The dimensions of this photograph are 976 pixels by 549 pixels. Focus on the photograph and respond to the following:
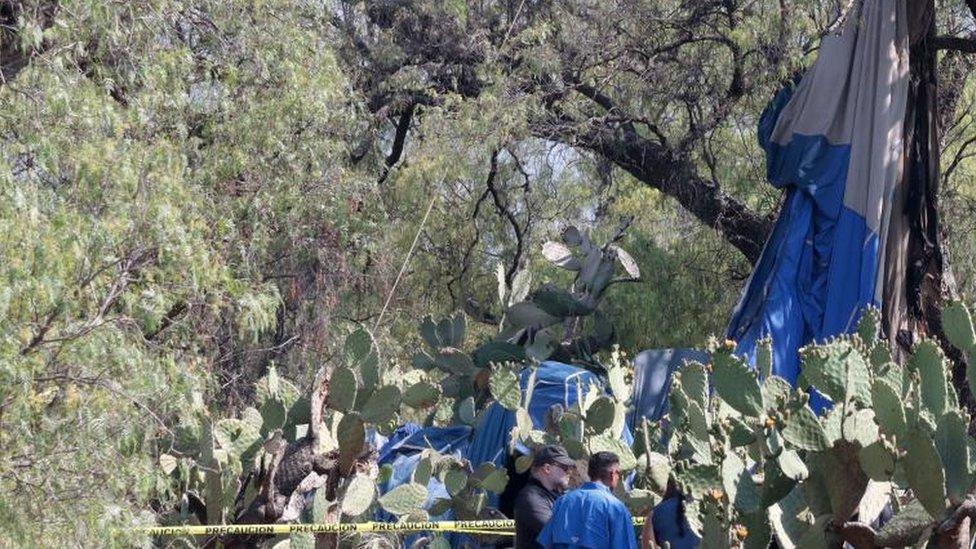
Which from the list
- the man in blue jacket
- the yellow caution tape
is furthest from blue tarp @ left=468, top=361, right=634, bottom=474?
the man in blue jacket

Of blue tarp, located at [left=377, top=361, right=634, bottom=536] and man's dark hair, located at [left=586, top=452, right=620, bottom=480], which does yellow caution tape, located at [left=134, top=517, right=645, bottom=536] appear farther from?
man's dark hair, located at [left=586, top=452, right=620, bottom=480]

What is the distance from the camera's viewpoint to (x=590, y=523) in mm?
6832

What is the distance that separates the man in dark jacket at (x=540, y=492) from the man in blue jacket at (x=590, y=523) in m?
0.56

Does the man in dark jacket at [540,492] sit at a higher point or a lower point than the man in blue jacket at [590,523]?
lower

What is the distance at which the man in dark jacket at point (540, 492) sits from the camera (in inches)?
299

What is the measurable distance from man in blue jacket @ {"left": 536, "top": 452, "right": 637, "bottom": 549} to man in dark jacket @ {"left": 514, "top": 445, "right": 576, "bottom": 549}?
21.9 inches

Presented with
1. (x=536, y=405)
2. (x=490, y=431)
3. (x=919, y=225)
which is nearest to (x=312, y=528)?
(x=490, y=431)

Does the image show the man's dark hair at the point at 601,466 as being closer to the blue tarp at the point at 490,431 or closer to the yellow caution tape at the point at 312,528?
the yellow caution tape at the point at 312,528

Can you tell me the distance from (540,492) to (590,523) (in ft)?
2.96

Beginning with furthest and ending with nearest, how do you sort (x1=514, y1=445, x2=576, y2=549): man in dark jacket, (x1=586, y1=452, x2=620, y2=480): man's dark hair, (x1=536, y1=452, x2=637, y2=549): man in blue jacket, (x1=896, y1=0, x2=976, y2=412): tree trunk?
(x1=896, y1=0, x2=976, y2=412): tree trunk < (x1=514, y1=445, x2=576, y2=549): man in dark jacket < (x1=586, y1=452, x2=620, y2=480): man's dark hair < (x1=536, y1=452, x2=637, y2=549): man in blue jacket

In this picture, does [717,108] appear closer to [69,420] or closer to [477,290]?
[477,290]

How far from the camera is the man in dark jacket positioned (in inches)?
299

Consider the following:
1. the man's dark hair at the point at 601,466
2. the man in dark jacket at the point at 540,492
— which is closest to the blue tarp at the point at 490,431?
the man in dark jacket at the point at 540,492

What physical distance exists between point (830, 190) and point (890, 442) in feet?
17.9
